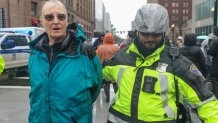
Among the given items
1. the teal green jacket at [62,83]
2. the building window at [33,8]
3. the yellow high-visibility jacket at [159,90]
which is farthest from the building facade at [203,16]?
the yellow high-visibility jacket at [159,90]

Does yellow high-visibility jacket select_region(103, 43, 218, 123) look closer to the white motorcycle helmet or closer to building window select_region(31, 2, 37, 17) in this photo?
the white motorcycle helmet

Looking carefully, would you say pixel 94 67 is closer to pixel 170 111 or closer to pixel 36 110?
pixel 36 110

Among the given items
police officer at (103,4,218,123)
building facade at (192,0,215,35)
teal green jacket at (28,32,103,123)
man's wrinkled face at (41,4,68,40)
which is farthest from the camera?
building facade at (192,0,215,35)

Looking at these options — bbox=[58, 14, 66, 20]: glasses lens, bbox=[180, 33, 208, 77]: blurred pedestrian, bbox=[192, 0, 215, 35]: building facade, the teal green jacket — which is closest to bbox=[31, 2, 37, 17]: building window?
bbox=[192, 0, 215, 35]: building facade

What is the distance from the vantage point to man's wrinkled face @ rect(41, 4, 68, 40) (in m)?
2.87

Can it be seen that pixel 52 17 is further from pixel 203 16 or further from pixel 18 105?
pixel 203 16

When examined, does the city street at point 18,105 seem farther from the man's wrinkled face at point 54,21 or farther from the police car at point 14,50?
the man's wrinkled face at point 54,21

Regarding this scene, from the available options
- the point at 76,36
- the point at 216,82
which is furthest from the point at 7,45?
the point at 76,36

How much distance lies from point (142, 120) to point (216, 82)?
386cm

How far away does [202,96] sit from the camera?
94.3 inches

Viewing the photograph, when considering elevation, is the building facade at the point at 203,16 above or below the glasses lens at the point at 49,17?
above

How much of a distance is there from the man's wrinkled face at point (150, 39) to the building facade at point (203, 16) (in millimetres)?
46311

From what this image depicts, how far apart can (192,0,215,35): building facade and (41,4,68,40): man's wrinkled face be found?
4613 centimetres

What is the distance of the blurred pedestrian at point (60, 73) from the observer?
270cm
